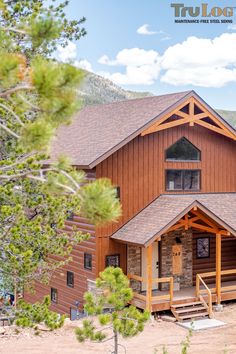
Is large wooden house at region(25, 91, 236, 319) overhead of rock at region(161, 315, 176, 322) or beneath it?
overhead

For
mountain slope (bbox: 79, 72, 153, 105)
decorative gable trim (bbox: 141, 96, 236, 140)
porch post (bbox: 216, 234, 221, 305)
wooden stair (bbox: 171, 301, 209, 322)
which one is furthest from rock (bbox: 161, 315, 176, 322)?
mountain slope (bbox: 79, 72, 153, 105)

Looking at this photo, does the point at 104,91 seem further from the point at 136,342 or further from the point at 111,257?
the point at 136,342

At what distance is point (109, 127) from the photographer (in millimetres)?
21000

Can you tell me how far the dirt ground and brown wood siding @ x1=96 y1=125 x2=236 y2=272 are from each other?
344 cm

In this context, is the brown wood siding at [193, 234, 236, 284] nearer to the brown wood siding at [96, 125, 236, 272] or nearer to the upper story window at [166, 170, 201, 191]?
the upper story window at [166, 170, 201, 191]

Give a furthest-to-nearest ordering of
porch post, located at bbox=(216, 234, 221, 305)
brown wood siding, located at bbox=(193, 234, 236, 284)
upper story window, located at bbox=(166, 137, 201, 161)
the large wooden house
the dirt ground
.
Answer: brown wood siding, located at bbox=(193, 234, 236, 284)
upper story window, located at bbox=(166, 137, 201, 161)
porch post, located at bbox=(216, 234, 221, 305)
the large wooden house
the dirt ground

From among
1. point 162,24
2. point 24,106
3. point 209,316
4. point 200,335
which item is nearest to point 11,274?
point 24,106

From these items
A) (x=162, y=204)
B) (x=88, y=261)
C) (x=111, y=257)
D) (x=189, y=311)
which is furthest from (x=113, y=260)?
(x=189, y=311)

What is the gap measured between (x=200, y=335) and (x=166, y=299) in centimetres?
227

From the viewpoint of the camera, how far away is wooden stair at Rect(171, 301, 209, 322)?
17797 millimetres

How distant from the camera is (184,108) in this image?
20.9 m

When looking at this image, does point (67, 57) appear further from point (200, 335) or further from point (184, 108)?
point (184, 108)

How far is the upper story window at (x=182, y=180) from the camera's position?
2075 cm

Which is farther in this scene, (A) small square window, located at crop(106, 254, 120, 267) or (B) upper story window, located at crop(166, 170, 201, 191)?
(B) upper story window, located at crop(166, 170, 201, 191)
